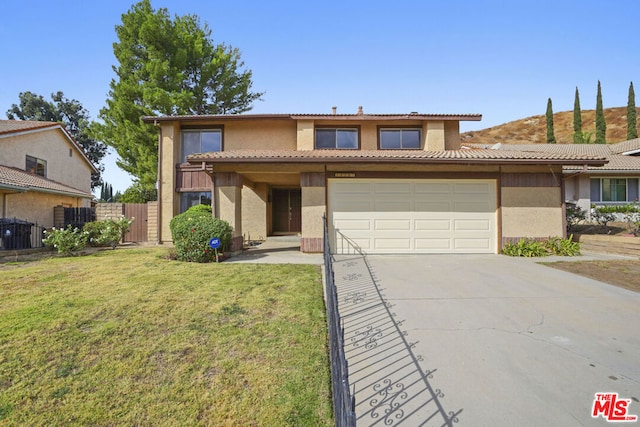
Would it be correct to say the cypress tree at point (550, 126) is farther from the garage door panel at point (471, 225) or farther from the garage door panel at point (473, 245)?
the garage door panel at point (473, 245)

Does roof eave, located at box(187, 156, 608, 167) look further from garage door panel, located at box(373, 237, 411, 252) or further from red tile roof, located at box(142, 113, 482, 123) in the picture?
red tile roof, located at box(142, 113, 482, 123)

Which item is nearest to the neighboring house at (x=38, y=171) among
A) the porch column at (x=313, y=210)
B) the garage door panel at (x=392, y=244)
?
the porch column at (x=313, y=210)

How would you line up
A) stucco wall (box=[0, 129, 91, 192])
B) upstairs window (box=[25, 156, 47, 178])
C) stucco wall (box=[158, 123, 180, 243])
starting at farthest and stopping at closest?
upstairs window (box=[25, 156, 47, 178]) < stucco wall (box=[0, 129, 91, 192]) < stucco wall (box=[158, 123, 180, 243])

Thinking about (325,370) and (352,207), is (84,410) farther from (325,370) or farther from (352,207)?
(352,207)

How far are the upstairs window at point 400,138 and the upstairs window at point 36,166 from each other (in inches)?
763

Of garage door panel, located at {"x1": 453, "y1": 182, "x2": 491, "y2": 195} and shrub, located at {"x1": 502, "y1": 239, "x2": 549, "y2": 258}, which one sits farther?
garage door panel, located at {"x1": 453, "y1": 182, "x2": 491, "y2": 195}

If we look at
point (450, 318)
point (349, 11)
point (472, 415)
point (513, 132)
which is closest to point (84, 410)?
point (472, 415)

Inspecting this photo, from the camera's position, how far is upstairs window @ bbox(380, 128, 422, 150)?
44.0 ft

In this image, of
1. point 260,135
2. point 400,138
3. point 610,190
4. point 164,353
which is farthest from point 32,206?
point 610,190

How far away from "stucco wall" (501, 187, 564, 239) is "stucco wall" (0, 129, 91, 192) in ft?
75.8

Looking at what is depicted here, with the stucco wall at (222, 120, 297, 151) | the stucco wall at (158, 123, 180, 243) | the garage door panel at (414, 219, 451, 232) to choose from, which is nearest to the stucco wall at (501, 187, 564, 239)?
the garage door panel at (414, 219, 451, 232)

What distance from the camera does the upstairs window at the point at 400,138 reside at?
1341cm

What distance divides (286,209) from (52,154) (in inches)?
596

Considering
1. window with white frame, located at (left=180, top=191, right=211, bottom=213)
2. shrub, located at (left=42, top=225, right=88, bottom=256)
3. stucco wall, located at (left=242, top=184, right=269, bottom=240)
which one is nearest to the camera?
shrub, located at (left=42, top=225, right=88, bottom=256)
